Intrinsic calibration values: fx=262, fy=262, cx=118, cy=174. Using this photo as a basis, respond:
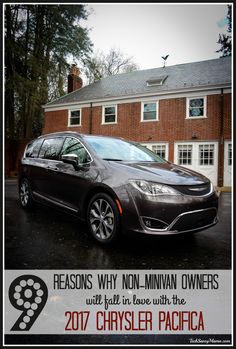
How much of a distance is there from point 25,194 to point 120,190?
3.06 metres

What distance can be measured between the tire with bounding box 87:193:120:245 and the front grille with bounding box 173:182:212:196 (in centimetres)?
80

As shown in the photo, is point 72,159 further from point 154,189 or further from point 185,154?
point 185,154

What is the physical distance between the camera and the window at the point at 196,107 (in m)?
14.9

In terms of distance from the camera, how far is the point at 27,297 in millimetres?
1949

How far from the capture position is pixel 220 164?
14.2m

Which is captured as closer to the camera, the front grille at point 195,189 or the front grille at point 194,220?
the front grille at point 194,220

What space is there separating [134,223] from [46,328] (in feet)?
4.80

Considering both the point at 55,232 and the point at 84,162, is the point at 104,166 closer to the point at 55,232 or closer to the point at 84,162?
the point at 84,162

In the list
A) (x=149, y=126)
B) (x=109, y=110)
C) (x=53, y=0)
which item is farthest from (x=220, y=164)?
(x=53, y=0)

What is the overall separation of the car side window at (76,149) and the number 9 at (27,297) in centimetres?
203

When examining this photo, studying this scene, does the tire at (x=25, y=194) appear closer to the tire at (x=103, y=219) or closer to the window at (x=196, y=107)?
the tire at (x=103, y=219)

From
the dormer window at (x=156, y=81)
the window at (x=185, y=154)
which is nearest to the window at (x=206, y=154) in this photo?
the window at (x=185, y=154)

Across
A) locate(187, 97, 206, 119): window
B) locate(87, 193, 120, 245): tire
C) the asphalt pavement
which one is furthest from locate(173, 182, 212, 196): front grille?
locate(187, 97, 206, 119): window

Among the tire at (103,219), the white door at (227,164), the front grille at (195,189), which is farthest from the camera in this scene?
the white door at (227,164)
